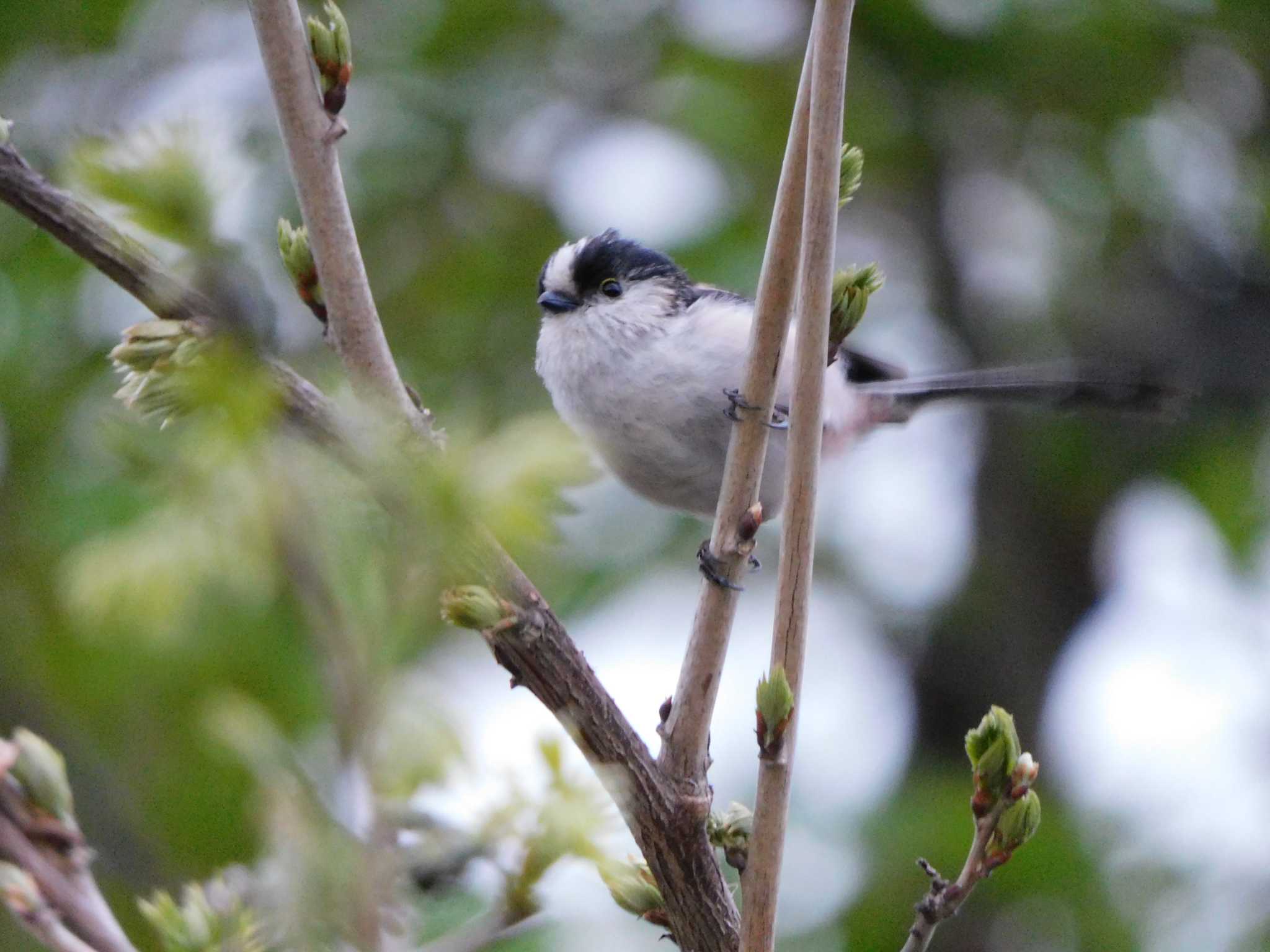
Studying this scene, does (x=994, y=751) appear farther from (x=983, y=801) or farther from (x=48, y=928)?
(x=48, y=928)

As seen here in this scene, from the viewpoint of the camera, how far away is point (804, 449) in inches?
39.2

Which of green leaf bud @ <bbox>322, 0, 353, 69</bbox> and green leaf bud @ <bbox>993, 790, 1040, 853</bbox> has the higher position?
green leaf bud @ <bbox>322, 0, 353, 69</bbox>

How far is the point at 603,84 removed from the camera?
3650 millimetres

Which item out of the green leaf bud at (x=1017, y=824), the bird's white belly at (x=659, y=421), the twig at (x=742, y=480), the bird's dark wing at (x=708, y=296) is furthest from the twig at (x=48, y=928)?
the bird's dark wing at (x=708, y=296)

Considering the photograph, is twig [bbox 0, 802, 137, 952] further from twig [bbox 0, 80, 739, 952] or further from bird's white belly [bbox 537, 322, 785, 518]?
bird's white belly [bbox 537, 322, 785, 518]

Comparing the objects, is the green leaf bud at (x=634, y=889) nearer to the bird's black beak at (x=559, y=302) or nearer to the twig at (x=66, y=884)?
the twig at (x=66, y=884)

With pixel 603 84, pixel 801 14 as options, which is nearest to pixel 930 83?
pixel 801 14

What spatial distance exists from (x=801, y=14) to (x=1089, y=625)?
6.62ft

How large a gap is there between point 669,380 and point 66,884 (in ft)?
4.65

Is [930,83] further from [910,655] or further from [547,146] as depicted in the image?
[910,655]

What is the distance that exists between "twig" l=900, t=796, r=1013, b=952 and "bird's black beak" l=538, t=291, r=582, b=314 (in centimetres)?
154

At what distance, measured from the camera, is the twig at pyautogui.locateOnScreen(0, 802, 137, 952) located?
3.11 feet

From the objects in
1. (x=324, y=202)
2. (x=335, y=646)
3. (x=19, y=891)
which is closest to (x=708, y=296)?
(x=324, y=202)

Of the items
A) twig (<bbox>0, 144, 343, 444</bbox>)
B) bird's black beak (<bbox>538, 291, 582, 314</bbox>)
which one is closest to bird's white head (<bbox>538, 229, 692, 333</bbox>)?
bird's black beak (<bbox>538, 291, 582, 314</bbox>)
